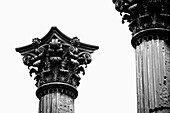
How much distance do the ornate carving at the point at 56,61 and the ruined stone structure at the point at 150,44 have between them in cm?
700

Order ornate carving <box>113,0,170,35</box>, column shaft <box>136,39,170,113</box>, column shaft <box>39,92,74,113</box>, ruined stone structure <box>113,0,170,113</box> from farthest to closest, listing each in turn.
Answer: column shaft <box>39,92,74,113</box>
ornate carving <box>113,0,170,35</box>
ruined stone structure <box>113,0,170,113</box>
column shaft <box>136,39,170,113</box>

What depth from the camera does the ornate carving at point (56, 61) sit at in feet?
113

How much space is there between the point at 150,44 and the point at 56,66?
8.06 m

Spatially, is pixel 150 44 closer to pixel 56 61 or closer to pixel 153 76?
pixel 153 76

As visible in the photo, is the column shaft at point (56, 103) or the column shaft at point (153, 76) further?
the column shaft at point (56, 103)

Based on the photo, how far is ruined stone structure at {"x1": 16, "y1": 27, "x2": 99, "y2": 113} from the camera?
34.4m

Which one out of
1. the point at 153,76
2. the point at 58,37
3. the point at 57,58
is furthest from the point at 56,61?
the point at 153,76

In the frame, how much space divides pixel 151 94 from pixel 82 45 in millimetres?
9452

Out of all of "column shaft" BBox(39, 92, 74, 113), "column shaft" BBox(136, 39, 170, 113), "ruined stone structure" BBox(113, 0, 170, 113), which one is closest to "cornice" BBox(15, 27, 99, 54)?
"column shaft" BBox(39, 92, 74, 113)

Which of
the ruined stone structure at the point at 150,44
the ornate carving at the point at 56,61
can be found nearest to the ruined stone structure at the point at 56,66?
the ornate carving at the point at 56,61

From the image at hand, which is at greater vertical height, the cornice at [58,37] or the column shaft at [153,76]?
the cornice at [58,37]

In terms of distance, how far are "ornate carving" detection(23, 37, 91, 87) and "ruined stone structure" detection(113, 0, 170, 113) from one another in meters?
7.00

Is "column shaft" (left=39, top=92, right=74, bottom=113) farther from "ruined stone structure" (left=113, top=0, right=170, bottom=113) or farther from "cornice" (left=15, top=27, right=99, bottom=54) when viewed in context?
"ruined stone structure" (left=113, top=0, right=170, bottom=113)

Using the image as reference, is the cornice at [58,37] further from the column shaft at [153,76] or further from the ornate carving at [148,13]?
the column shaft at [153,76]
